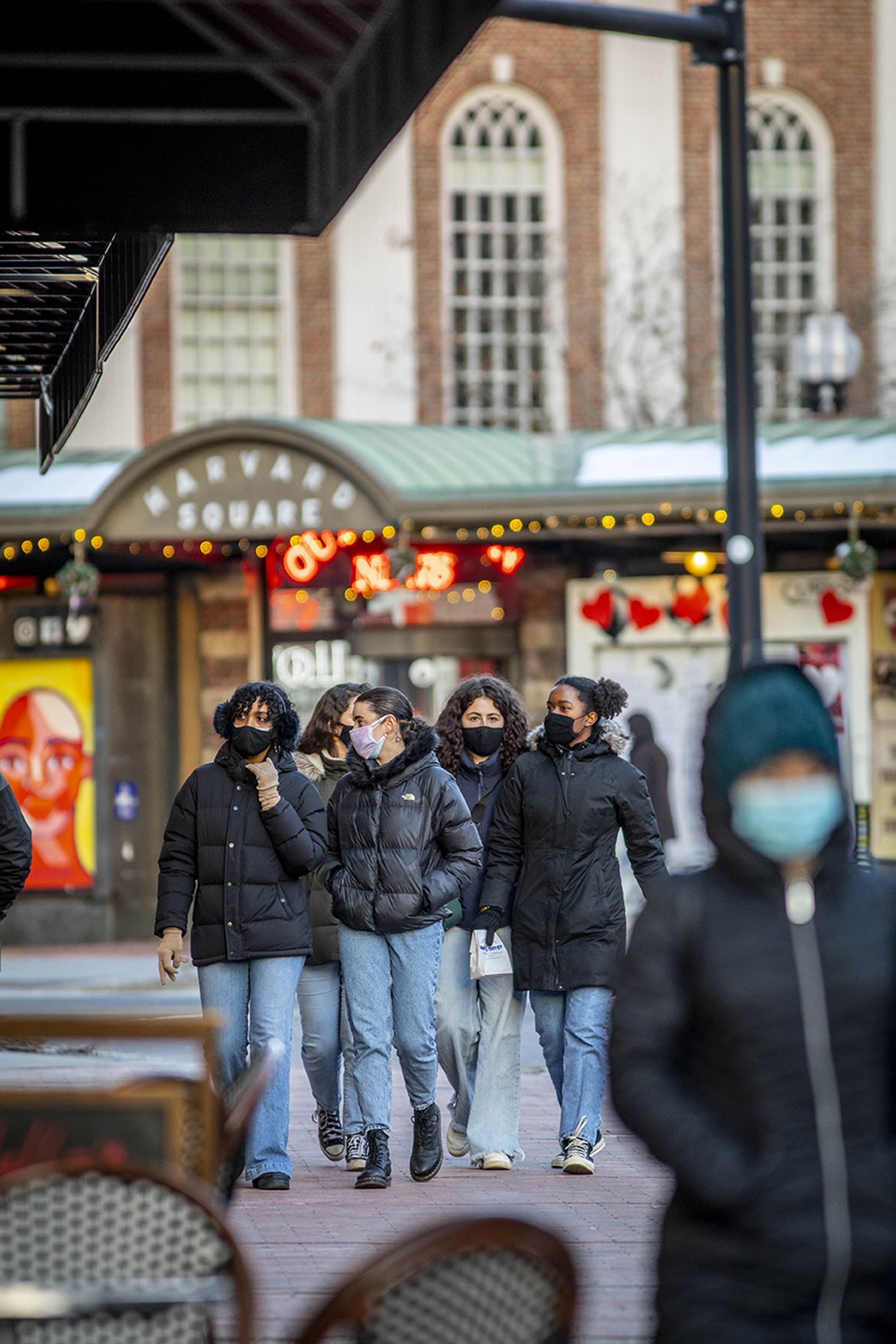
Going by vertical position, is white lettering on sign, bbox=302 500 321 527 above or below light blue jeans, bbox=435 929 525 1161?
above

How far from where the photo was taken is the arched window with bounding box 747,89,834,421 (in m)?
22.9

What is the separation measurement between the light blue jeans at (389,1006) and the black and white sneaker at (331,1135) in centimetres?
55

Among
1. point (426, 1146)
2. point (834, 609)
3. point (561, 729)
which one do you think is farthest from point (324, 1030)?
point (834, 609)

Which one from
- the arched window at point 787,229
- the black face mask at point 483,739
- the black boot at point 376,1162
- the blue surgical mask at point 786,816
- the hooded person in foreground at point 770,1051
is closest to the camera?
the hooded person in foreground at point 770,1051

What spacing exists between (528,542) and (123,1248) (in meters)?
14.4

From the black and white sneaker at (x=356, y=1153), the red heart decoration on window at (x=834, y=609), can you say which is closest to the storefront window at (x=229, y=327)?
the red heart decoration on window at (x=834, y=609)

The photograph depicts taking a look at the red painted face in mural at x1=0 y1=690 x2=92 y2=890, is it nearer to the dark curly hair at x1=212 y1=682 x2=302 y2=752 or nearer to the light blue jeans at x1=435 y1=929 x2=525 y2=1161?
the light blue jeans at x1=435 y1=929 x2=525 y2=1161

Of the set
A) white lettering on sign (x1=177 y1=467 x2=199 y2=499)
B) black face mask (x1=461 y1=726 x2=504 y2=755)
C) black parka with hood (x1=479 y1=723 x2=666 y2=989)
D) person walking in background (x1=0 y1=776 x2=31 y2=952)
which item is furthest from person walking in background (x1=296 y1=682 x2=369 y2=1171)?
white lettering on sign (x1=177 y1=467 x2=199 y2=499)

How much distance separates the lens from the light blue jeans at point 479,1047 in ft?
25.6

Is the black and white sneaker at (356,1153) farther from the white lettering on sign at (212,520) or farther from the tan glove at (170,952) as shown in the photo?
the white lettering on sign at (212,520)

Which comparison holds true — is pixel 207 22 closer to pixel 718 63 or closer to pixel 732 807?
pixel 732 807

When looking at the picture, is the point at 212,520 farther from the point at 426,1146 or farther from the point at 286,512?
the point at 426,1146

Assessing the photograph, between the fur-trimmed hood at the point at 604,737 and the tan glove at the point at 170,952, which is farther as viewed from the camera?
the fur-trimmed hood at the point at 604,737

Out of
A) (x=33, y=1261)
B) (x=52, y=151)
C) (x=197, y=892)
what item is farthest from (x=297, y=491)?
(x=33, y=1261)
